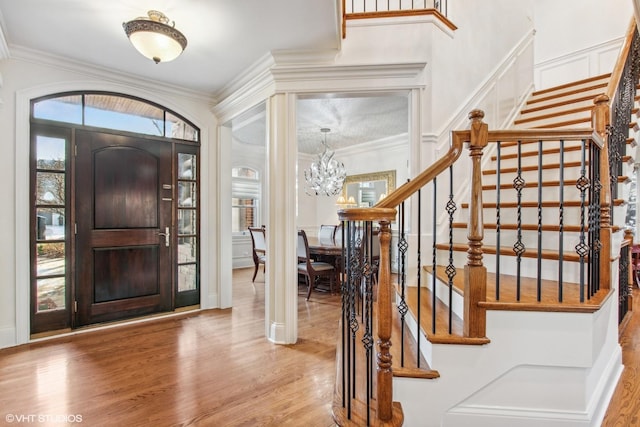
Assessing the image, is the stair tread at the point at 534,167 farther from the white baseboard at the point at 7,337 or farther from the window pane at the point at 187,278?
the white baseboard at the point at 7,337

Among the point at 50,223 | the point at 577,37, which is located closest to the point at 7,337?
the point at 50,223

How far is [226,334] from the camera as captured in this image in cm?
307

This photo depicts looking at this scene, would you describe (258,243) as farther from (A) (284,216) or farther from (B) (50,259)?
(B) (50,259)

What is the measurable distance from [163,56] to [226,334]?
2490 millimetres

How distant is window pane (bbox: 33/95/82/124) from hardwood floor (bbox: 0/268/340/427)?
2.09 m

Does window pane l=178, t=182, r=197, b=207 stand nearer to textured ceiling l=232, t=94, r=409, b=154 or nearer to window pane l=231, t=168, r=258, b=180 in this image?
textured ceiling l=232, t=94, r=409, b=154

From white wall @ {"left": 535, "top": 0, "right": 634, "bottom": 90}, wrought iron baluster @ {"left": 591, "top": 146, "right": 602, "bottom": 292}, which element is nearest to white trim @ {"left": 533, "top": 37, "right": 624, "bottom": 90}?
white wall @ {"left": 535, "top": 0, "right": 634, "bottom": 90}

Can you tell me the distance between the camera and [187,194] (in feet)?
12.4

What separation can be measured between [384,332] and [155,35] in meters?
2.45

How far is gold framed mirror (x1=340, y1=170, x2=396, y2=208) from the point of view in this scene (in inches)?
255

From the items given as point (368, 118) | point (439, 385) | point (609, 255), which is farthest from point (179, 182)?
point (609, 255)

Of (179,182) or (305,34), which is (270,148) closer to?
(305,34)

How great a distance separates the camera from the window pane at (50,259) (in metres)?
2.93

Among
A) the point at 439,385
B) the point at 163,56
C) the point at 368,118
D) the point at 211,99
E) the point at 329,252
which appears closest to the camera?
the point at 439,385
